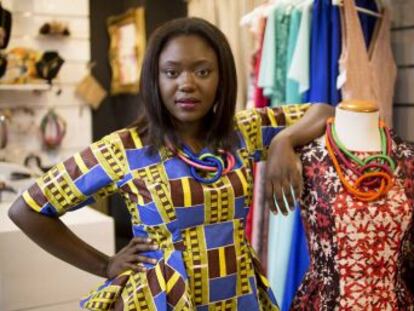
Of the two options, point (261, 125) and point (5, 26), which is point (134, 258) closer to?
point (261, 125)

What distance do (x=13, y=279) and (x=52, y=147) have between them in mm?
1195

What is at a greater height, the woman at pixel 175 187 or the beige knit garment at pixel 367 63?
the beige knit garment at pixel 367 63

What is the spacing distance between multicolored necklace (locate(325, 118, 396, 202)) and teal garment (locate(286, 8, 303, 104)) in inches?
26.9

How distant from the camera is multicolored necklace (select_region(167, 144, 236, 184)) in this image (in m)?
1.07

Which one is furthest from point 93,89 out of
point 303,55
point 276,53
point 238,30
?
point 303,55

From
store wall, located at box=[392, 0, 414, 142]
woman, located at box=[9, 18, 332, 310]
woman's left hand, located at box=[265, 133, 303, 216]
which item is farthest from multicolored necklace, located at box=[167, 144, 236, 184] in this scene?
store wall, located at box=[392, 0, 414, 142]

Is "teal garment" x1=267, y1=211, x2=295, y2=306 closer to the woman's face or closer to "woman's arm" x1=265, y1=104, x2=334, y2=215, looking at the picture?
"woman's arm" x1=265, y1=104, x2=334, y2=215

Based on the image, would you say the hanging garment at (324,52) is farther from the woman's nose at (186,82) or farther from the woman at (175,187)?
the woman's nose at (186,82)

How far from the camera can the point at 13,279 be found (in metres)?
1.69

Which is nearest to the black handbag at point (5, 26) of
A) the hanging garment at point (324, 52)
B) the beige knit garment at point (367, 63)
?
the hanging garment at point (324, 52)

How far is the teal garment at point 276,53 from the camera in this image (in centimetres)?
→ 189

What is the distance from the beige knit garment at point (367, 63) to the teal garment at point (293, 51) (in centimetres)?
19

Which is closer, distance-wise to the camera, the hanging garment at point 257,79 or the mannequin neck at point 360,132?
the mannequin neck at point 360,132

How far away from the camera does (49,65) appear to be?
8.63 ft
